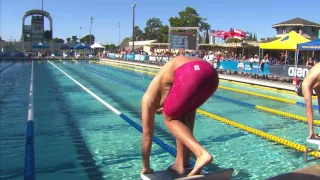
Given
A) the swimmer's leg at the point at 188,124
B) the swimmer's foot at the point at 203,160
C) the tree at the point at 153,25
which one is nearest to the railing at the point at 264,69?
the swimmer's leg at the point at 188,124

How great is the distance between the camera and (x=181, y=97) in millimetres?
2668

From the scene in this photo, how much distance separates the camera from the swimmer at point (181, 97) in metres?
2.67

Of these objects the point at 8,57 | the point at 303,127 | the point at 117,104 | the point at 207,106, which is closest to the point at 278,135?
the point at 303,127

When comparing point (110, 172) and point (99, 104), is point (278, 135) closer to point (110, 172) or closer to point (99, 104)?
point (110, 172)

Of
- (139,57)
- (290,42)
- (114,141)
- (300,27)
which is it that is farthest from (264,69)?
(300,27)

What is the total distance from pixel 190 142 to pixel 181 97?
0.37 meters

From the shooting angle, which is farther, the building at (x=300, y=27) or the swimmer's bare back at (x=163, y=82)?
the building at (x=300, y=27)

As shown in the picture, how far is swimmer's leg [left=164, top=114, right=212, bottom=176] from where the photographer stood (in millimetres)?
2654

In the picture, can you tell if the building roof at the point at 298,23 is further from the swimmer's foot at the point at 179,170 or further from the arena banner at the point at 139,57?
the swimmer's foot at the point at 179,170

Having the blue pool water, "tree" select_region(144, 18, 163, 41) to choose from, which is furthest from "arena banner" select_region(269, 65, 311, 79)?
"tree" select_region(144, 18, 163, 41)

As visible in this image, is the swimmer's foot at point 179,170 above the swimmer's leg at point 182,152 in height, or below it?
below

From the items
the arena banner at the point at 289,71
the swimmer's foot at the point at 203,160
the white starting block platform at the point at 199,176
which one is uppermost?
the arena banner at the point at 289,71

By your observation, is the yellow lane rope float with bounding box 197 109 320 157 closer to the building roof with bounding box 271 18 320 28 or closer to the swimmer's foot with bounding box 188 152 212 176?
the swimmer's foot with bounding box 188 152 212 176

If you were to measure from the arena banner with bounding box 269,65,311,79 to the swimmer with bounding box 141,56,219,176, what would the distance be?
12541 mm
